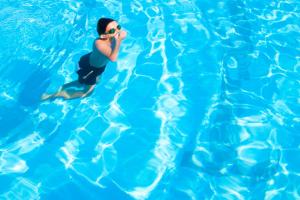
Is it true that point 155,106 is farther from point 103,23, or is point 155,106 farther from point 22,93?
point 22,93

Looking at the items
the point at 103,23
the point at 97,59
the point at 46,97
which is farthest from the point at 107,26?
the point at 46,97

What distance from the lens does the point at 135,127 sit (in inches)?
223

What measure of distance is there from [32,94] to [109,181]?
202cm

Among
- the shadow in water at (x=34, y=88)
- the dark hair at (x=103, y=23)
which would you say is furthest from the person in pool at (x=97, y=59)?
the shadow in water at (x=34, y=88)

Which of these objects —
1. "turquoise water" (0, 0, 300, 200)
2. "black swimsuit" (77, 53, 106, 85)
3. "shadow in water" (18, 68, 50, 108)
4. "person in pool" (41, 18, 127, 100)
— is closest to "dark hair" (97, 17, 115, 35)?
"person in pool" (41, 18, 127, 100)

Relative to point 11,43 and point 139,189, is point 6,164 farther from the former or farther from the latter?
point 11,43

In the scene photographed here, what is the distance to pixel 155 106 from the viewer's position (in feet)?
19.5

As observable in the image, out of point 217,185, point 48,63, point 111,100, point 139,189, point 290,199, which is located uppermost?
point 48,63

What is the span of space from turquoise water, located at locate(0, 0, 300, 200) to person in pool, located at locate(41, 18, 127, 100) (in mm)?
177

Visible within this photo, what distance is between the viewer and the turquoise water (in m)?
5.15

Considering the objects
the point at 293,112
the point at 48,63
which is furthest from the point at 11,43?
the point at 293,112

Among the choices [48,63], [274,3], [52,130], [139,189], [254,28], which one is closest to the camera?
[139,189]

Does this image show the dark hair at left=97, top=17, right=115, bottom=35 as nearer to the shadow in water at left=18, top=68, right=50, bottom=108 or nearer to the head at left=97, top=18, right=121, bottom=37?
the head at left=97, top=18, right=121, bottom=37

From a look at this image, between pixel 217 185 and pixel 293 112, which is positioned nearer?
pixel 217 185
